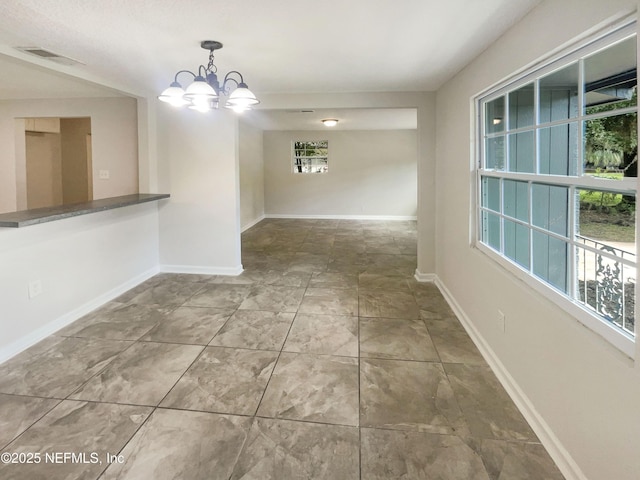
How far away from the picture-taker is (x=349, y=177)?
949cm

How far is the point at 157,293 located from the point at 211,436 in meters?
2.48

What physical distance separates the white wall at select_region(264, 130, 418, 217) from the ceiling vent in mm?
6687

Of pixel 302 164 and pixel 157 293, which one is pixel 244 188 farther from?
pixel 157 293

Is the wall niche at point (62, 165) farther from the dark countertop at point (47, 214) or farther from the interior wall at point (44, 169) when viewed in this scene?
the dark countertop at point (47, 214)

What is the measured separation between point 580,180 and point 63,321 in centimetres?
367

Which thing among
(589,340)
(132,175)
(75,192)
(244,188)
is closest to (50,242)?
(132,175)

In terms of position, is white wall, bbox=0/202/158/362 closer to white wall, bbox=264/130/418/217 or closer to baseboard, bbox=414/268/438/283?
baseboard, bbox=414/268/438/283

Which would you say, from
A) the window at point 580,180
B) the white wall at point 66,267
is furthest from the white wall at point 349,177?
the window at point 580,180

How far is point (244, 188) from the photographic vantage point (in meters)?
7.96

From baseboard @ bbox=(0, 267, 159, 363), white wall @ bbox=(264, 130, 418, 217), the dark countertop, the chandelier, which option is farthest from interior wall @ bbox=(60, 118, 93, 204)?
the chandelier

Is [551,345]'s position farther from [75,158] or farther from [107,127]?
[75,158]

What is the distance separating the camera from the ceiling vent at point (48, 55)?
8.81 ft

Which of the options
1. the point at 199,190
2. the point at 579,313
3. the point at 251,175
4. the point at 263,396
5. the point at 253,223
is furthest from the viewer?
the point at 253,223

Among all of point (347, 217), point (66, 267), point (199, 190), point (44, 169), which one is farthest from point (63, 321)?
point (347, 217)
